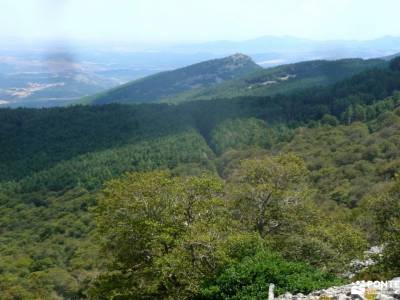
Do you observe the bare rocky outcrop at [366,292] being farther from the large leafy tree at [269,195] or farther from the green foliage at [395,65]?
the green foliage at [395,65]

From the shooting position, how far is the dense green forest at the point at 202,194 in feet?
71.9

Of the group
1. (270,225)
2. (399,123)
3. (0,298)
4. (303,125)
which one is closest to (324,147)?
(399,123)

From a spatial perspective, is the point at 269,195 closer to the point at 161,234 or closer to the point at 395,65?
the point at 161,234

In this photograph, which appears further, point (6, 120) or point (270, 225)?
point (6, 120)

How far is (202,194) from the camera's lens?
24906 mm

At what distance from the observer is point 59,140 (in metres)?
162

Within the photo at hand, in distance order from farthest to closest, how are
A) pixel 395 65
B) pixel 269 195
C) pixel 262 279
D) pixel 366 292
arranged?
pixel 395 65
pixel 269 195
pixel 262 279
pixel 366 292

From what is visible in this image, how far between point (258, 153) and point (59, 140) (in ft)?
257

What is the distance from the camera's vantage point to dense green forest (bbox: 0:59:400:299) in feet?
71.9

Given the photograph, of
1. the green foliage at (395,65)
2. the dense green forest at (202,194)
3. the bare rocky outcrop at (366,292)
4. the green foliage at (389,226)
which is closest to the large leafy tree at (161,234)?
the dense green forest at (202,194)

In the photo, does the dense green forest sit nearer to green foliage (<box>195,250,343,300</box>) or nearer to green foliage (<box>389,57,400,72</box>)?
green foliage (<box>195,250,343,300</box>)

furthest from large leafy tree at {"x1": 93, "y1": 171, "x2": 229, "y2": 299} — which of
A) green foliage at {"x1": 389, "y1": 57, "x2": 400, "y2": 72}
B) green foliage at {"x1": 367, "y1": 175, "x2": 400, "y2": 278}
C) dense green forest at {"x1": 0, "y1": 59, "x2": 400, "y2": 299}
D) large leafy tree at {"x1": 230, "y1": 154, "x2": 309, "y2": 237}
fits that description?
green foliage at {"x1": 389, "y1": 57, "x2": 400, "y2": 72}

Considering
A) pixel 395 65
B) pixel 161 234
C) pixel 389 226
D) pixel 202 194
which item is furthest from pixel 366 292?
pixel 395 65

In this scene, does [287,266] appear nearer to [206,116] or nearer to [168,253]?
[168,253]
